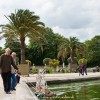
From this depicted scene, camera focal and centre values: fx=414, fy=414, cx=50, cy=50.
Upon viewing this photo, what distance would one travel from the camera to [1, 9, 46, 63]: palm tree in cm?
4644

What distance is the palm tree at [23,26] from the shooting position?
46438mm

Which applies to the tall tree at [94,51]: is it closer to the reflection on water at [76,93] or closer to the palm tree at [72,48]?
the palm tree at [72,48]

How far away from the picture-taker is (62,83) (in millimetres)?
30672

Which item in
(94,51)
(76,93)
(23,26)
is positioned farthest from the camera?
(94,51)

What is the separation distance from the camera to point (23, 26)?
150 ft

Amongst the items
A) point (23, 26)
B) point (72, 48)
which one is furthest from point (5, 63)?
point (72, 48)

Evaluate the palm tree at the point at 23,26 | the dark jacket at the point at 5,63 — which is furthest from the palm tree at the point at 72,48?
the dark jacket at the point at 5,63

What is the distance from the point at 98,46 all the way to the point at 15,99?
99.9m

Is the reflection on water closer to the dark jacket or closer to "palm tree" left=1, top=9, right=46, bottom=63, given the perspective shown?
the dark jacket

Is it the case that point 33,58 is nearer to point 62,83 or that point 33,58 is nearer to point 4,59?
point 62,83

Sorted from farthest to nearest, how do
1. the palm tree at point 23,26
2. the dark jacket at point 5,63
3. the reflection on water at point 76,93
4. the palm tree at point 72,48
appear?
the palm tree at point 72,48 < the palm tree at point 23,26 < the reflection on water at point 76,93 < the dark jacket at point 5,63

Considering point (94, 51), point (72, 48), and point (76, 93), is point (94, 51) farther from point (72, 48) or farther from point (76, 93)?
point (76, 93)

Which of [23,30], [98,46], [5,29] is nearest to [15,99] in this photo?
[23,30]

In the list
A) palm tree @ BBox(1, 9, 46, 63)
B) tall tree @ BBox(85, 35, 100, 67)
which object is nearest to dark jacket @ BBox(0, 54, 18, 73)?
palm tree @ BBox(1, 9, 46, 63)
